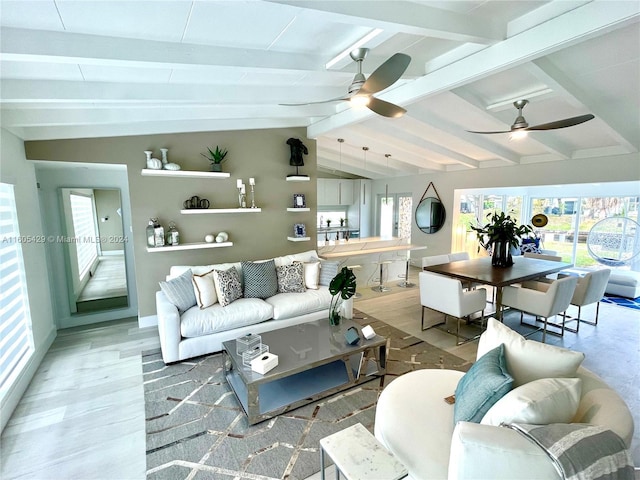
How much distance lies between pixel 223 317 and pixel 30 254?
209 centimetres

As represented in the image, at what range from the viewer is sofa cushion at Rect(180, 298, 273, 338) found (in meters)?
3.35

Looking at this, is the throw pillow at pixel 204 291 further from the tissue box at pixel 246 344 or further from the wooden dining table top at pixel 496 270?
the wooden dining table top at pixel 496 270

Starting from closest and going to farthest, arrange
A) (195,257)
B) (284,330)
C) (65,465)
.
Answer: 1. (65,465)
2. (284,330)
3. (195,257)

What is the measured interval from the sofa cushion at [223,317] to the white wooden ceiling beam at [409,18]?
Result: 9.61ft

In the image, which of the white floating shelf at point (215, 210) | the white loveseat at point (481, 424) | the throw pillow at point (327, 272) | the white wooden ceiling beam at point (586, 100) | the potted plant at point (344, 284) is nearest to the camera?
the white loveseat at point (481, 424)

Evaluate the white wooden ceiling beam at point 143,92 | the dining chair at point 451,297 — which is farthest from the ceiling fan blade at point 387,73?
the dining chair at point 451,297

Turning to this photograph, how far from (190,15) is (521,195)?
283 inches

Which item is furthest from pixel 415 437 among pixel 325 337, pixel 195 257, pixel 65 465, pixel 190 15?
pixel 195 257

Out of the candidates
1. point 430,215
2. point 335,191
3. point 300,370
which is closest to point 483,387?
point 300,370

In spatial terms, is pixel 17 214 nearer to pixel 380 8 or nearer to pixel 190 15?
pixel 190 15

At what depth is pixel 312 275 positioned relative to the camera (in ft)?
14.4

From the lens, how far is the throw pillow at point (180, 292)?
139 inches

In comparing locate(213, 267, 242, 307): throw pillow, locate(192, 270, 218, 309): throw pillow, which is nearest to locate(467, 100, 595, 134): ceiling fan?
locate(213, 267, 242, 307): throw pillow

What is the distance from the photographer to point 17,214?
3.03 metres
